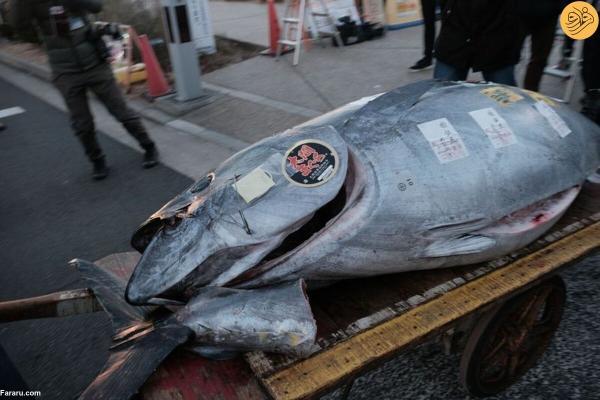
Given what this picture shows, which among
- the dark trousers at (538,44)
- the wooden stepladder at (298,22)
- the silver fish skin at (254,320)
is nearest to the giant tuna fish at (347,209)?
the silver fish skin at (254,320)

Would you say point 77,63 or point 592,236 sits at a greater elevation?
point 77,63

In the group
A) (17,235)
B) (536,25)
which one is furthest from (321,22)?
(17,235)

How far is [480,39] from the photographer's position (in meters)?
3.46

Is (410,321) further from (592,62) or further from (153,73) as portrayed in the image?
(153,73)

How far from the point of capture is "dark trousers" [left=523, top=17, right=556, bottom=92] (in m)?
4.27

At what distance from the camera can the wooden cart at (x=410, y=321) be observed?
158 centimetres

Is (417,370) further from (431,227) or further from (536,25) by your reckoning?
(536,25)

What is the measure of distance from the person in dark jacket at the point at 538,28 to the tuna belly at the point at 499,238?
235cm

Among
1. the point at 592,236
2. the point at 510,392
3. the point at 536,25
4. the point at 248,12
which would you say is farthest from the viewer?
the point at 248,12

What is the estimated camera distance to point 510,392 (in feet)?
7.62

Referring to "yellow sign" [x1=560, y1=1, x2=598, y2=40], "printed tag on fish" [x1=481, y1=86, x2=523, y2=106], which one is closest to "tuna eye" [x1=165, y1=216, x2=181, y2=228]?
"printed tag on fish" [x1=481, y1=86, x2=523, y2=106]

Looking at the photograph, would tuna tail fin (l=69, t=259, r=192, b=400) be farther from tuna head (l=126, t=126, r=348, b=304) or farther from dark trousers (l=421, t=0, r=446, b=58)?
dark trousers (l=421, t=0, r=446, b=58)

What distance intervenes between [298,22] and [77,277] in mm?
5595

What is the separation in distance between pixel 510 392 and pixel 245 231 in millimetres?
1554
